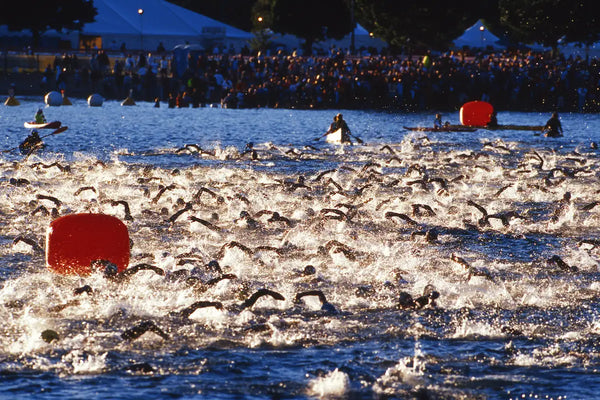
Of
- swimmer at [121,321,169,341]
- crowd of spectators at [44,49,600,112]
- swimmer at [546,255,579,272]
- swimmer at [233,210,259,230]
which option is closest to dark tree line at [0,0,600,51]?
crowd of spectators at [44,49,600,112]

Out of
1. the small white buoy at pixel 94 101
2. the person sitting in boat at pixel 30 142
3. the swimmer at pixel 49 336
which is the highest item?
the small white buoy at pixel 94 101

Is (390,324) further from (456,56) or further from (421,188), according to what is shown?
(456,56)

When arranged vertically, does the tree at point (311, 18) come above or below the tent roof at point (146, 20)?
above

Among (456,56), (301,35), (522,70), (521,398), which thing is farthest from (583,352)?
(301,35)

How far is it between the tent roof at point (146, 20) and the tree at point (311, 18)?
15.0 m

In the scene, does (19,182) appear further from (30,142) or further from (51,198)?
(30,142)

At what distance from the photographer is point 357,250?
16.7 meters

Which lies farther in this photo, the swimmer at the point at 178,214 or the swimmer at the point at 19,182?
the swimmer at the point at 19,182

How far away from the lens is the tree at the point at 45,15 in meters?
75.1

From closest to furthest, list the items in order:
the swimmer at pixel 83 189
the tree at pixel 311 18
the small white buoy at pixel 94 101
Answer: the swimmer at pixel 83 189
the small white buoy at pixel 94 101
the tree at pixel 311 18

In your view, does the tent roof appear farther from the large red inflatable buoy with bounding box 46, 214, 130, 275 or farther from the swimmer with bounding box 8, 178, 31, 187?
the large red inflatable buoy with bounding box 46, 214, 130, 275

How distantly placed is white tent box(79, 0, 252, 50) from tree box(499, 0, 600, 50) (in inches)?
821

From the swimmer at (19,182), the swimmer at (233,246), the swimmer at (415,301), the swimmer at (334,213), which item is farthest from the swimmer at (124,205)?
the swimmer at (415,301)

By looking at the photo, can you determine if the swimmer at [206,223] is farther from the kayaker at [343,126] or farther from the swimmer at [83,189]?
the kayaker at [343,126]
